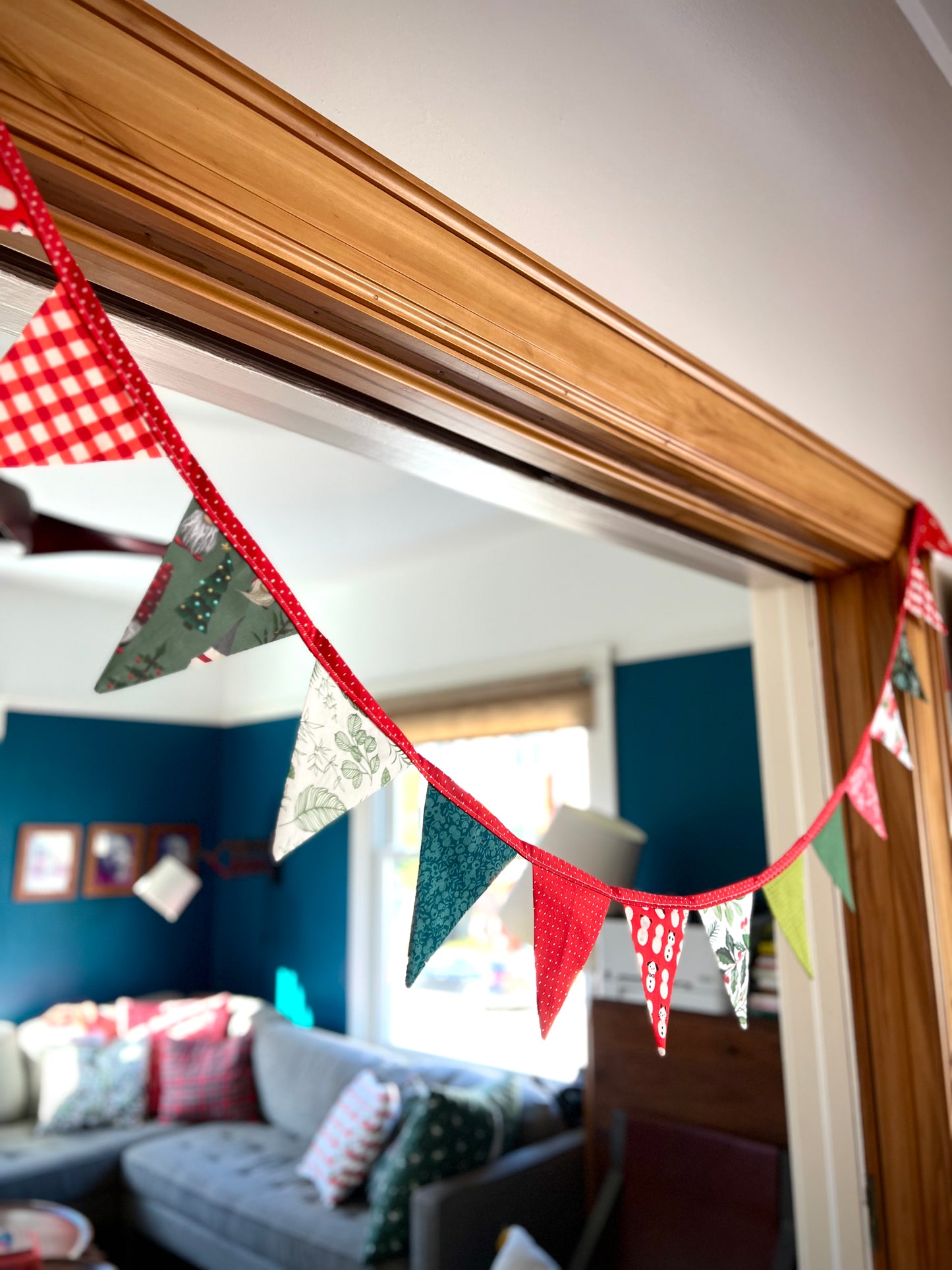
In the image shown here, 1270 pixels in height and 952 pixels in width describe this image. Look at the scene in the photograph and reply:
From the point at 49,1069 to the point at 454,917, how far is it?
4.06 metres

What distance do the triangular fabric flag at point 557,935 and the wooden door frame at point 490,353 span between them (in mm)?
476

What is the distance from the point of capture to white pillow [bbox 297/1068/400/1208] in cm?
324

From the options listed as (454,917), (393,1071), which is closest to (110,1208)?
(393,1071)

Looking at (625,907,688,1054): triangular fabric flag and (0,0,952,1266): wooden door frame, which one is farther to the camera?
(625,907,688,1054): triangular fabric flag

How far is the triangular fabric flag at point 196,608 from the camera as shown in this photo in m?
0.64

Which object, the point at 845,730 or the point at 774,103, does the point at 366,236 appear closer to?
the point at 774,103

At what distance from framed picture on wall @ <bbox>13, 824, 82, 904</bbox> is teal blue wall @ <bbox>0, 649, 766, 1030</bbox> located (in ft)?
0.16

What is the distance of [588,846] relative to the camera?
2.96 meters

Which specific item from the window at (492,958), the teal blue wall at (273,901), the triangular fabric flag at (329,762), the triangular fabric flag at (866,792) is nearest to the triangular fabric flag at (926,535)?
the triangular fabric flag at (866,792)

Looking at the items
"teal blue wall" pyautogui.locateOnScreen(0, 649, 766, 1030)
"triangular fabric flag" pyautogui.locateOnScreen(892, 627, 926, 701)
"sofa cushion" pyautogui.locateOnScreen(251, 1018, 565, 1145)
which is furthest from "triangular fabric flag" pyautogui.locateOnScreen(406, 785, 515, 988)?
"sofa cushion" pyautogui.locateOnScreen(251, 1018, 565, 1145)

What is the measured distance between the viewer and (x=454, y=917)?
2.77 feet

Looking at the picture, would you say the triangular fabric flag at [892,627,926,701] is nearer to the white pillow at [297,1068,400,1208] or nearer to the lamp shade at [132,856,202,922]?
the white pillow at [297,1068,400,1208]

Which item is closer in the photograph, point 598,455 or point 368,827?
point 598,455

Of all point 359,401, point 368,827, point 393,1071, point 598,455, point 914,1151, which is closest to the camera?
point 359,401
